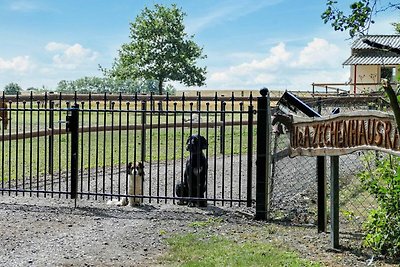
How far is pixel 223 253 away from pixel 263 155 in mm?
2142

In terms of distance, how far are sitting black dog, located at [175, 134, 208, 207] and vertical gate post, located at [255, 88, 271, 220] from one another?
1.09 m

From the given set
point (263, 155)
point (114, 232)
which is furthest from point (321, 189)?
point (114, 232)

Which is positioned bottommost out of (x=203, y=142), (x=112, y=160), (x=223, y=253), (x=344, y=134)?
(x=223, y=253)

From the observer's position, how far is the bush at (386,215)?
20.2 feet

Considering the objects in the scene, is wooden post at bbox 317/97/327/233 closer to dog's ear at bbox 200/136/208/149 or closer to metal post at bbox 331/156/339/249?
metal post at bbox 331/156/339/249

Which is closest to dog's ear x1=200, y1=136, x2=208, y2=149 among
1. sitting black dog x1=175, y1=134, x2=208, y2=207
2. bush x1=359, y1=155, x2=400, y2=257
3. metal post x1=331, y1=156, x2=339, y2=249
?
sitting black dog x1=175, y1=134, x2=208, y2=207

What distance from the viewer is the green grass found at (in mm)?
6195

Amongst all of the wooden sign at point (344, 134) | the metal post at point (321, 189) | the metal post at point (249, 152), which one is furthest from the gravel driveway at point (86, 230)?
the wooden sign at point (344, 134)

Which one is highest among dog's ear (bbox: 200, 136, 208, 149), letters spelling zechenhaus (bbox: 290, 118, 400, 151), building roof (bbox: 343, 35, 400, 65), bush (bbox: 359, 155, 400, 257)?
building roof (bbox: 343, 35, 400, 65)

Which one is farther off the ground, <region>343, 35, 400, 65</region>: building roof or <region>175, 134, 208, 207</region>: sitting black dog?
<region>343, 35, 400, 65</region>: building roof

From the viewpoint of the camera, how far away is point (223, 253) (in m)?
6.52

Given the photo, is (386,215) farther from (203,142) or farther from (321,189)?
(203,142)

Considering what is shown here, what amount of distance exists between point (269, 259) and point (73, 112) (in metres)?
4.51

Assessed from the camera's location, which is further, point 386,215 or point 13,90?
point 13,90
